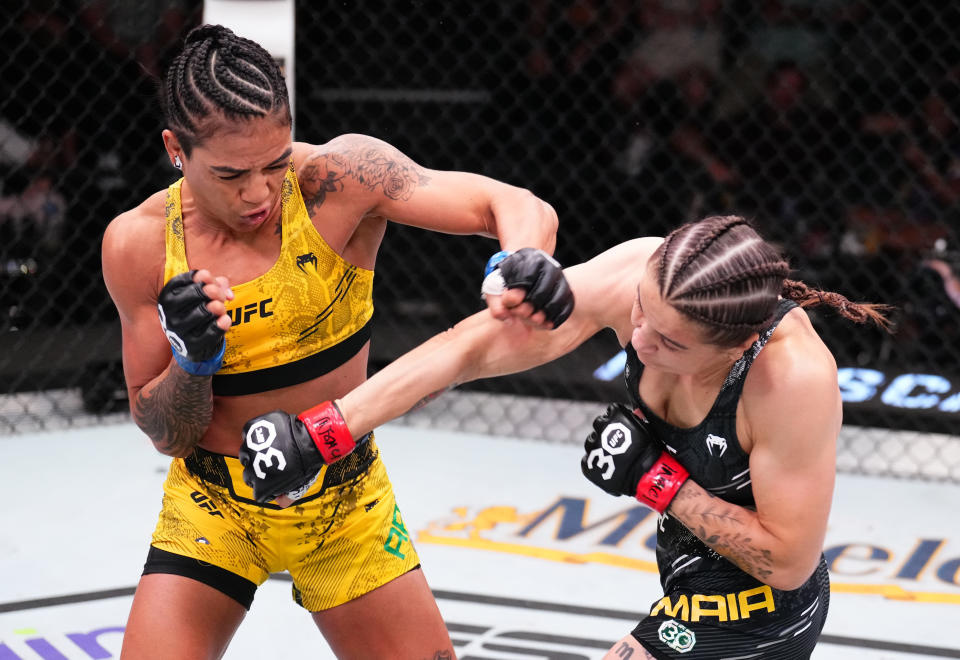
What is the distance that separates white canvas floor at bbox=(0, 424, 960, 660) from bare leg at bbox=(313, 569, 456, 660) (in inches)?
28.8

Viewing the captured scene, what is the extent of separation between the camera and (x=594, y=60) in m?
4.60

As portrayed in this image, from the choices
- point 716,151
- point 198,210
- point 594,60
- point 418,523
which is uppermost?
point 198,210

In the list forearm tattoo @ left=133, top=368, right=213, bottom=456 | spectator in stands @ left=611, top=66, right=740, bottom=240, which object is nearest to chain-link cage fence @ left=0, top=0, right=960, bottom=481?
spectator in stands @ left=611, top=66, right=740, bottom=240

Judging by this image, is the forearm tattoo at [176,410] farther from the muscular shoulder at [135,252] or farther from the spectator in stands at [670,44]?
the spectator in stands at [670,44]

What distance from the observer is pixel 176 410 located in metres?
1.59

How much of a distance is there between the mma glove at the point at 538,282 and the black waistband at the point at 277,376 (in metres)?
0.39

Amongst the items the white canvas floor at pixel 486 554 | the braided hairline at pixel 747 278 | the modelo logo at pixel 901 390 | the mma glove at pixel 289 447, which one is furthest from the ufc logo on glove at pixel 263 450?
the modelo logo at pixel 901 390

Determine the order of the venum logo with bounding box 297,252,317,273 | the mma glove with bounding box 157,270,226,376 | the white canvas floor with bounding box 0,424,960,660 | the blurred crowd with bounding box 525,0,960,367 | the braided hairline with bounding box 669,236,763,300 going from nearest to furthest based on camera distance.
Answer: the braided hairline with bounding box 669,236,763,300 < the mma glove with bounding box 157,270,226,376 < the venum logo with bounding box 297,252,317,273 < the white canvas floor with bounding box 0,424,960,660 < the blurred crowd with bounding box 525,0,960,367

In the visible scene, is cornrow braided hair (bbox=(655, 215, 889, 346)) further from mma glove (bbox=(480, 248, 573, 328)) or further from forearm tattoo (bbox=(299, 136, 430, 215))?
forearm tattoo (bbox=(299, 136, 430, 215))

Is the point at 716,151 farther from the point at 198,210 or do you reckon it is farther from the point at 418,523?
the point at 198,210

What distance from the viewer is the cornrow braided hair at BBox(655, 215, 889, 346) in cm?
130

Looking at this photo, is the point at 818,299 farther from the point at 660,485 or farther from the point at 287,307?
the point at 287,307

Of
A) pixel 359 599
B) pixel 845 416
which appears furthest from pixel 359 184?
pixel 845 416

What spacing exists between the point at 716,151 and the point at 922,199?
0.86 m
